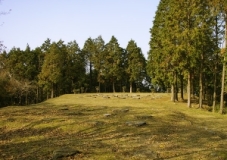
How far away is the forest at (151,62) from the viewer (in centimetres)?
3130

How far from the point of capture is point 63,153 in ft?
40.5

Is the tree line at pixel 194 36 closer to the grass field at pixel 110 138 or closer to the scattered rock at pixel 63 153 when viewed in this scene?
the grass field at pixel 110 138

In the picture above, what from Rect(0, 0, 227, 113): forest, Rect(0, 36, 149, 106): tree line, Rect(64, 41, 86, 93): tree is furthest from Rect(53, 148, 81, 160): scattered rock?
Rect(64, 41, 86, 93): tree

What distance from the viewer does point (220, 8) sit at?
29.8m

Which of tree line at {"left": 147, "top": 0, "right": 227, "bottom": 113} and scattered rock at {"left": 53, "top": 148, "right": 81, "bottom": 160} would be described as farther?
tree line at {"left": 147, "top": 0, "right": 227, "bottom": 113}

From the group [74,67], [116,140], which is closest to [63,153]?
[116,140]

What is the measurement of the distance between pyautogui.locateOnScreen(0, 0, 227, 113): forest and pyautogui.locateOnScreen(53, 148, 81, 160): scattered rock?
7687mm

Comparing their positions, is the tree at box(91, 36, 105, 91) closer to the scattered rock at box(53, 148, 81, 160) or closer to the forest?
the forest

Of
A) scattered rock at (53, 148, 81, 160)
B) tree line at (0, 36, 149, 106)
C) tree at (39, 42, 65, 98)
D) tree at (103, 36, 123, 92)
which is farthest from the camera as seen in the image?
tree at (103, 36, 123, 92)

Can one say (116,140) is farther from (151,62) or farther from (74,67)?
(74,67)

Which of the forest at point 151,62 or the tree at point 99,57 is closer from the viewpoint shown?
the forest at point 151,62

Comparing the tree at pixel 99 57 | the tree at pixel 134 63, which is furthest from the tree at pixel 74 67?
the tree at pixel 134 63

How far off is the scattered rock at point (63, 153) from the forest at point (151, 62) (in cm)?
769

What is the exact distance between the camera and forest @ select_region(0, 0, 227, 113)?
31297 millimetres
